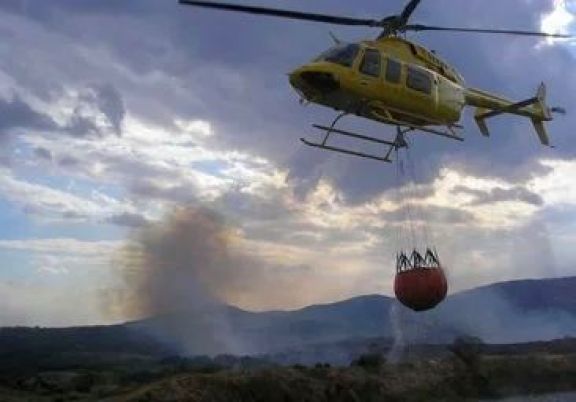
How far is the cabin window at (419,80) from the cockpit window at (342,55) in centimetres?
221

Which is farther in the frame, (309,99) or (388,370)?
(388,370)

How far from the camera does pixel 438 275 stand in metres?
25.0

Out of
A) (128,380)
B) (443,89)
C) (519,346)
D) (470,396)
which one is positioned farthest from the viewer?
(519,346)

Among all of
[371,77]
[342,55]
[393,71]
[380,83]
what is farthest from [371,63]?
[342,55]

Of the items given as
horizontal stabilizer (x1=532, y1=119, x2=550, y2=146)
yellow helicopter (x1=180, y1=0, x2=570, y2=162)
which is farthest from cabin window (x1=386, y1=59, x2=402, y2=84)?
horizontal stabilizer (x1=532, y1=119, x2=550, y2=146)

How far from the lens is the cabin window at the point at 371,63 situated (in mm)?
23844

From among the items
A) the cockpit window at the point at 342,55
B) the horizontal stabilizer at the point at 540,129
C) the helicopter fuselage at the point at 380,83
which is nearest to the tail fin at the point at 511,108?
the horizontal stabilizer at the point at 540,129

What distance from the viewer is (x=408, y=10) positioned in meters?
24.0

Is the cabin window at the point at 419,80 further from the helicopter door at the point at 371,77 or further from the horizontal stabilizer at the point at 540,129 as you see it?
the horizontal stabilizer at the point at 540,129

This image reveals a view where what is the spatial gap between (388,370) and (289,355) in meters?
117

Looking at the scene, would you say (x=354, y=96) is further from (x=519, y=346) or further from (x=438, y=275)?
(x=519, y=346)

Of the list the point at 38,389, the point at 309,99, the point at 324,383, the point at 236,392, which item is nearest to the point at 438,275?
the point at 309,99

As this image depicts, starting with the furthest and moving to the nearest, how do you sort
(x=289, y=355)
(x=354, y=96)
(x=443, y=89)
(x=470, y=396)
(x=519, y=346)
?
(x=289, y=355) → (x=519, y=346) → (x=470, y=396) → (x=443, y=89) → (x=354, y=96)

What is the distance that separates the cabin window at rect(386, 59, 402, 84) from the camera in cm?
2428
